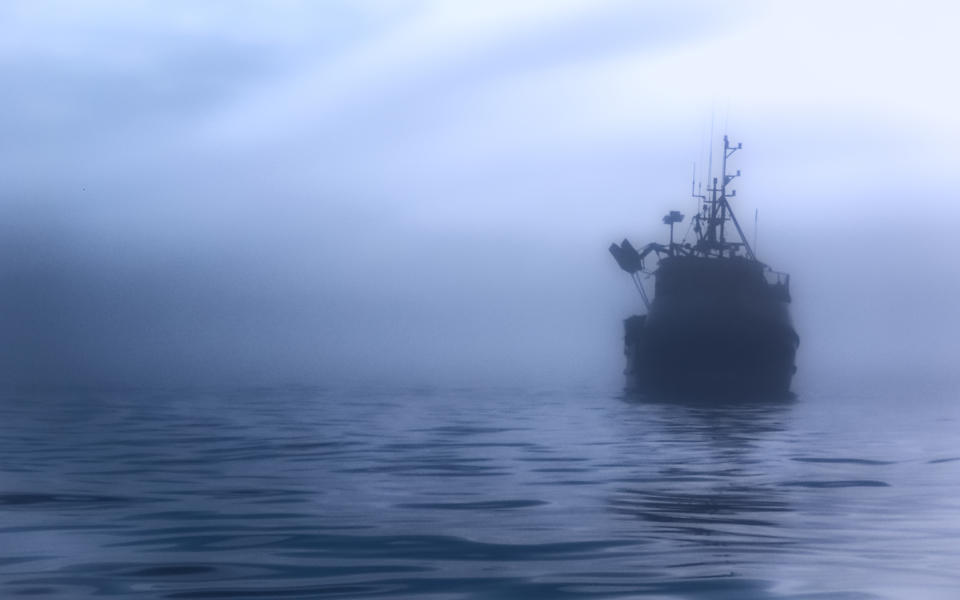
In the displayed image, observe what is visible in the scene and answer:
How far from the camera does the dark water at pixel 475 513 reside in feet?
30.9

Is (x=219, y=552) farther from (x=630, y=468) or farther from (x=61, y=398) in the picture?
(x=61, y=398)

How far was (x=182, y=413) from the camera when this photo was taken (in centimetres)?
3922

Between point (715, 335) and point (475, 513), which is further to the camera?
point (715, 335)

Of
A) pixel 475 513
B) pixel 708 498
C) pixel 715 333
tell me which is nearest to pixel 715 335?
pixel 715 333

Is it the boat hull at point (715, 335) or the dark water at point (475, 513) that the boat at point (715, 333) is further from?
the dark water at point (475, 513)

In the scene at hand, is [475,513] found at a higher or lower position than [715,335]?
lower

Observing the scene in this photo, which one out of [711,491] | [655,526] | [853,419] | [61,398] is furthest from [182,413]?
[655,526]

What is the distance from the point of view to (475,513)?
45.1 feet

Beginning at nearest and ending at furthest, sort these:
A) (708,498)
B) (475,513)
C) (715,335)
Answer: (475,513) < (708,498) < (715,335)

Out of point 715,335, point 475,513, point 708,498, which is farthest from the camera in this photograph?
point 715,335

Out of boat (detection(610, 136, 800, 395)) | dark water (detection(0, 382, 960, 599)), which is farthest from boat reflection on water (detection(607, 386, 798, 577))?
boat (detection(610, 136, 800, 395))

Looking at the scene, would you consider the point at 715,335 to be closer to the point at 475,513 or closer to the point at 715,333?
the point at 715,333

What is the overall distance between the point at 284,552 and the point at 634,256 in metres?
54.4

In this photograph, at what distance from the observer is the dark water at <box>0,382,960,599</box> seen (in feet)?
30.9
